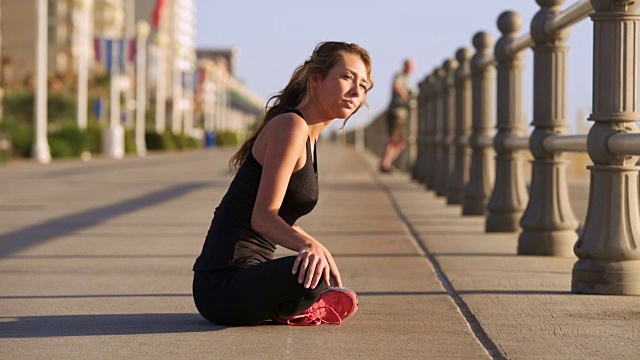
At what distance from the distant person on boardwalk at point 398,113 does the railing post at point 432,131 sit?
21.1 ft

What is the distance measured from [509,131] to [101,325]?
6.00 metres

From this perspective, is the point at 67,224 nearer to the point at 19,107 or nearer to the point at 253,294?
the point at 253,294

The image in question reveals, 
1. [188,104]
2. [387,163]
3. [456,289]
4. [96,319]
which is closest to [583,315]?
[456,289]

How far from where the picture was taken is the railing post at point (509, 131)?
37.8ft

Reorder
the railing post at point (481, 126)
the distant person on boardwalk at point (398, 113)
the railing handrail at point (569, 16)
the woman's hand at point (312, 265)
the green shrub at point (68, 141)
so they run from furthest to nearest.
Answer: the green shrub at point (68, 141), the distant person on boardwalk at point (398, 113), the railing post at point (481, 126), the railing handrail at point (569, 16), the woman's hand at point (312, 265)

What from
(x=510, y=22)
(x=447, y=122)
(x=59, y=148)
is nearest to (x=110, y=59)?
(x=59, y=148)

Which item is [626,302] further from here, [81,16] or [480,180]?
[81,16]

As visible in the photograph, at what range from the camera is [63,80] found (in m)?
96.2

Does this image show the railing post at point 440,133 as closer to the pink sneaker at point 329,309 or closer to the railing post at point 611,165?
the railing post at point 611,165

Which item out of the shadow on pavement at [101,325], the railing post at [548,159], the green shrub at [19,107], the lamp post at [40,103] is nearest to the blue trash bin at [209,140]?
the green shrub at [19,107]

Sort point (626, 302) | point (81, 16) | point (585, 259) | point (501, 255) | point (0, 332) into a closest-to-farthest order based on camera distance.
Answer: point (0, 332) → point (626, 302) → point (585, 259) → point (501, 255) → point (81, 16)

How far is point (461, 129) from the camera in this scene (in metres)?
16.4

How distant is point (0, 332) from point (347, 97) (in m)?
1.71

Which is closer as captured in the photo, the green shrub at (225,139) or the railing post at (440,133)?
the railing post at (440,133)
